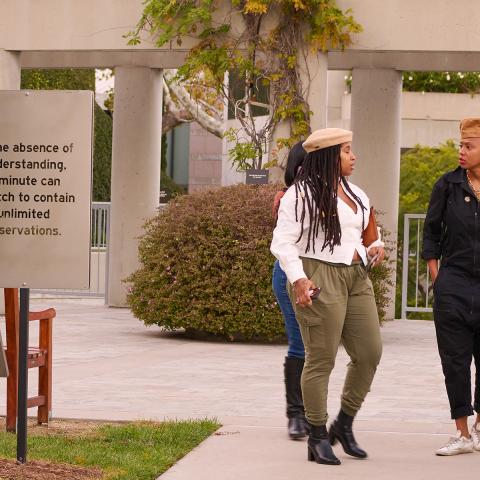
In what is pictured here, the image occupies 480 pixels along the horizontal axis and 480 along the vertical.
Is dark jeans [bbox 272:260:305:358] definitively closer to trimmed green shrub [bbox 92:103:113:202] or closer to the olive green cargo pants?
the olive green cargo pants

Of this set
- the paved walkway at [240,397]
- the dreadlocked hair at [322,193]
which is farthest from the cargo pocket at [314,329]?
the paved walkway at [240,397]

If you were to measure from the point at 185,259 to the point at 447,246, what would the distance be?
682 cm

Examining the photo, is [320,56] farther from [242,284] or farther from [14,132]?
[14,132]

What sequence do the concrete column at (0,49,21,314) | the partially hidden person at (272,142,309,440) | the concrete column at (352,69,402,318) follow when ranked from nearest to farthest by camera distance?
the partially hidden person at (272,142,309,440), the concrete column at (0,49,21,314), the concrete column at (352,69,402,318)

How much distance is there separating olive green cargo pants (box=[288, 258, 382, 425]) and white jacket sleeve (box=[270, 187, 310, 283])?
0.51ft

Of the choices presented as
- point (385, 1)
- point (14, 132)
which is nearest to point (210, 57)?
point (385, 1)

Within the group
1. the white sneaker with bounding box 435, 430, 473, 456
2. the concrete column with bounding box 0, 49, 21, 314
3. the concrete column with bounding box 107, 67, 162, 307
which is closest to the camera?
the white sneaker with bounding box 435, 430, 473, 456

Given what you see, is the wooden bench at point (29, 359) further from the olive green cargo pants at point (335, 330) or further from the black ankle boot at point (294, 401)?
the olive green cargo pants at point (335, 330)

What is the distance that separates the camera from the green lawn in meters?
6.99

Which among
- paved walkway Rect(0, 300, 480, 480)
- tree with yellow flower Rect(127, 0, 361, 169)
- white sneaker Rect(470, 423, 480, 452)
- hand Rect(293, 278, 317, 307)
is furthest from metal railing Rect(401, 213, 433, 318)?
hand Rect(293, 278, 317, 307)

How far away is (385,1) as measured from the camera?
15.1 m

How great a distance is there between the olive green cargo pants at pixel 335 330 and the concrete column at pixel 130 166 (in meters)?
12.3

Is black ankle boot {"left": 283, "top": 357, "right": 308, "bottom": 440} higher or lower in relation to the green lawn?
higher

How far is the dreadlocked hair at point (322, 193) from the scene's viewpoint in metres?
7.16
